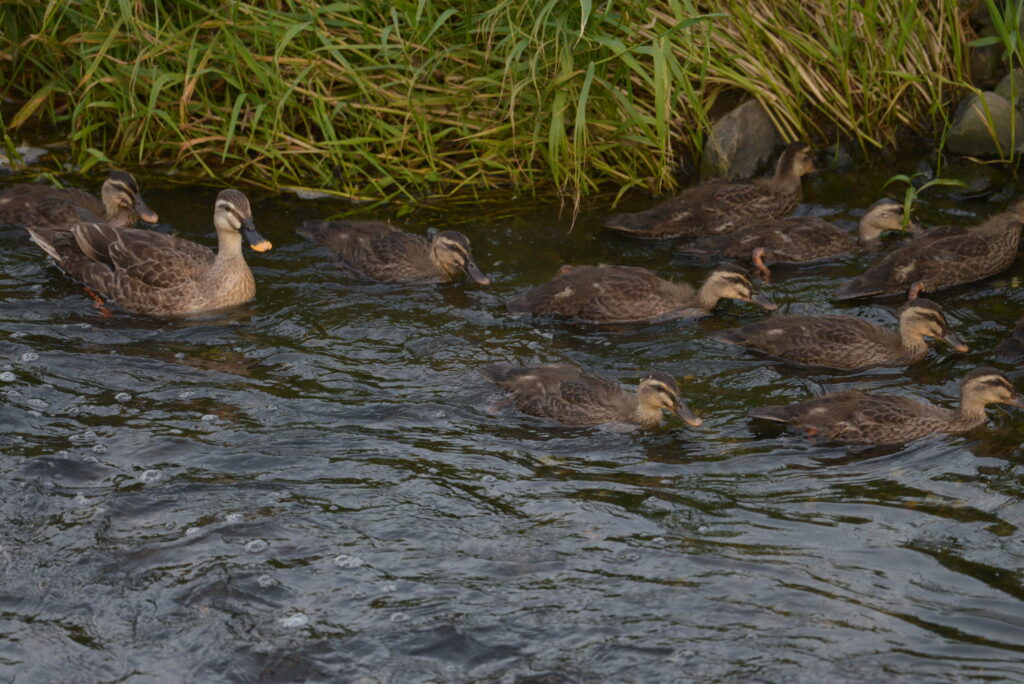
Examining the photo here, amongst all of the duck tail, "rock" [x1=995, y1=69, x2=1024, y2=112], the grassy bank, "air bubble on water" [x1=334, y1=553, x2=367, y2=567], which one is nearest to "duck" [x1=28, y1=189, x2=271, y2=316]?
the grassy bank

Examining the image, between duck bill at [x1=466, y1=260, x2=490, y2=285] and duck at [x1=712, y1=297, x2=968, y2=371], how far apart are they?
1832mm

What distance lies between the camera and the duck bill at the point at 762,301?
853 centimetres

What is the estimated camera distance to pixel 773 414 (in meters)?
6.95

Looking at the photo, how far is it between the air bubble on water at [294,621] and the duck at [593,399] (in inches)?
83.8

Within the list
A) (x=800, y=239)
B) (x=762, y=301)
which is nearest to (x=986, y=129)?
(x=800, y=239)

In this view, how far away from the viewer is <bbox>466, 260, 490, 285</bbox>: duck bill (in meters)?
8.90

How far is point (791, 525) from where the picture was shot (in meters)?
5.96

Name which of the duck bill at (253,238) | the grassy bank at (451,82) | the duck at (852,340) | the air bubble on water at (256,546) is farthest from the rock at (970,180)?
the air bubble on water at (256,546)

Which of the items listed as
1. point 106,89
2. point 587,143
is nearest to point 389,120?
point 587,143

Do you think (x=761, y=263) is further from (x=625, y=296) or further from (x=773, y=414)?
(x=773, y=414)

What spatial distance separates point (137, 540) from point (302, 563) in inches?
29.7

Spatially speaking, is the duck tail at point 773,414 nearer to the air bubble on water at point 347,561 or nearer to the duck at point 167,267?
the air bubble on water at point 347,561

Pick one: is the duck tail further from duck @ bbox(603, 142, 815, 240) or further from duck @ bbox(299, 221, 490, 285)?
duck @ bbox(603, 142, 815, 240)

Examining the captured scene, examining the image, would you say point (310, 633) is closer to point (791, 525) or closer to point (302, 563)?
point (302, 563)
